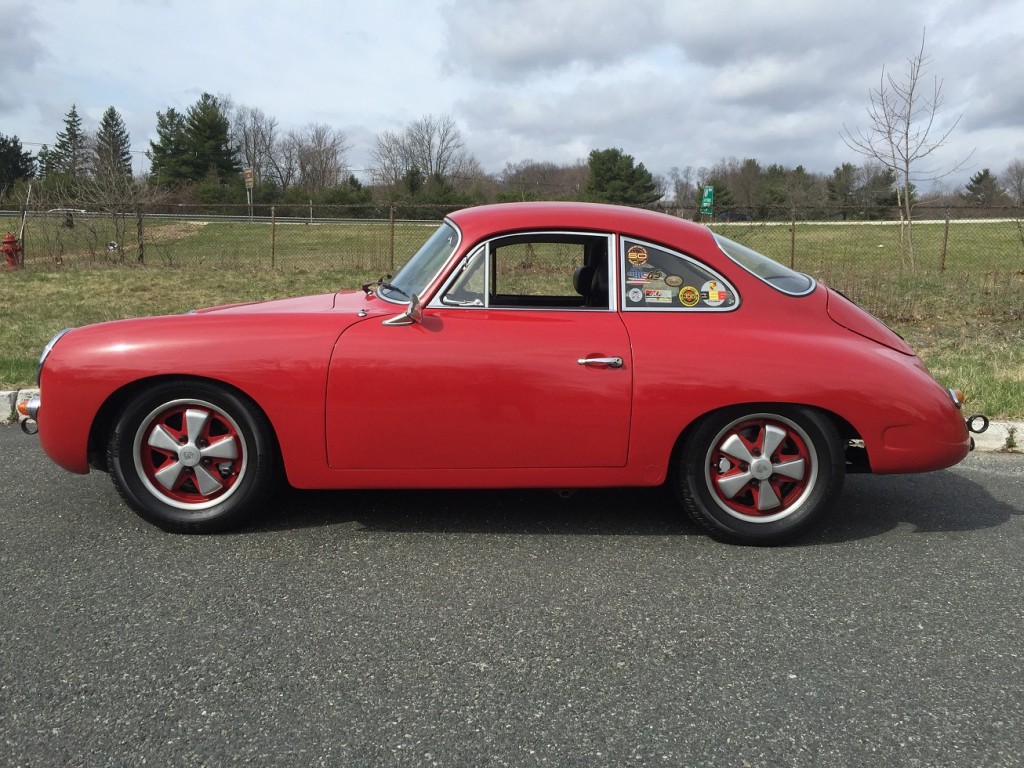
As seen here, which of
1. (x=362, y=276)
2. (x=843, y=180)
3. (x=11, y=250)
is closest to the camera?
(x=362, y=276)

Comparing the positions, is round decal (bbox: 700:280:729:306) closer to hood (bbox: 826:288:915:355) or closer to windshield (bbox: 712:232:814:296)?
windshield (bbox: 712:232:814:296)

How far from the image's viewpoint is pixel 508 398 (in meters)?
3.43

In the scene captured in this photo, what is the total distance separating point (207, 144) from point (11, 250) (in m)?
48.8

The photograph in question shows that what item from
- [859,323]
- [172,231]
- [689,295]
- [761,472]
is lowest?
[761,472]

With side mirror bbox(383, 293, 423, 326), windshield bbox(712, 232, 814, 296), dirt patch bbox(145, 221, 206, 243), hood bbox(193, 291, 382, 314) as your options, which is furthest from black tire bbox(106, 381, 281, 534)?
dirt patch bbox(145, 221, 206, 243)

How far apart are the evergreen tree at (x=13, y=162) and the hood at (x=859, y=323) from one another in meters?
71.5

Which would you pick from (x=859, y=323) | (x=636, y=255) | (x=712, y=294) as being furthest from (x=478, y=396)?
(x=859, y=323)

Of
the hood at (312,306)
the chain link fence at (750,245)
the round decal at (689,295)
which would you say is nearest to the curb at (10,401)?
the hood at (312,306)

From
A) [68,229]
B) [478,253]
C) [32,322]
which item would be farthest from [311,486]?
[68,229]

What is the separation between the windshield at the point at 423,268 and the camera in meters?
3.73

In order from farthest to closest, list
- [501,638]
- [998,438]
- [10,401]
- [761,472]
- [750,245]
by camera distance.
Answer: [750,245] < [10,401] < [998,438] < [761,472] < [501,638]

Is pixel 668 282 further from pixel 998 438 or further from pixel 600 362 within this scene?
pixel 998 438

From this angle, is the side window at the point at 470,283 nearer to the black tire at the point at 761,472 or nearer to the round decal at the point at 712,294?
the round decal at the point at 712,294

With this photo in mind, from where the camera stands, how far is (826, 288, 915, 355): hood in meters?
3.74
